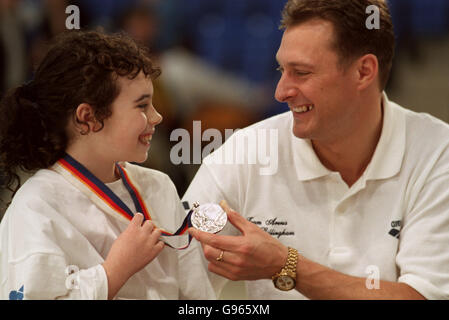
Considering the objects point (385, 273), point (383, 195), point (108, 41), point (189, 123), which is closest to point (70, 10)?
point (108, 41)

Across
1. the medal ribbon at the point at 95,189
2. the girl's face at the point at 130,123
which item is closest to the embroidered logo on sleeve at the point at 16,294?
the medal ribbon at the point at 95,189

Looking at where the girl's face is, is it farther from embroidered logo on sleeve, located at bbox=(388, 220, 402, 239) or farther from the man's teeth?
embroidered logo on sleeve, located at bbox=(388, 220, 402, 239)

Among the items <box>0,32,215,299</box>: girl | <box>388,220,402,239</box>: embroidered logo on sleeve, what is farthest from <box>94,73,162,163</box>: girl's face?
<box>388,220,402,239</box>: embroidered logo on sleeve

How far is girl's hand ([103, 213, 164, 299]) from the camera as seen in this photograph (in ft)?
5.35

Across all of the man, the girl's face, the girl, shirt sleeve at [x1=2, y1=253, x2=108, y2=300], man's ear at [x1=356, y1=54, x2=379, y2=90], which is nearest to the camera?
shirt sleeve at [x1=2, y1=253, x2=108, y2=300]

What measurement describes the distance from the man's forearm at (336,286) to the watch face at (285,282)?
0.02 m

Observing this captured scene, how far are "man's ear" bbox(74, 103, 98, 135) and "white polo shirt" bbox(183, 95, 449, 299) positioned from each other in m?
0.43

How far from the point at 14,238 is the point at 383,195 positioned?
1162 millimetres

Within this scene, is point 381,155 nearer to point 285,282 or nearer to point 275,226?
point 275,226

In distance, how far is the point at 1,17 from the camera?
2889mm

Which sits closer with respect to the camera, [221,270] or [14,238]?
[14,238]

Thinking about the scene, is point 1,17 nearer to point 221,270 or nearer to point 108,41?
point 108,41

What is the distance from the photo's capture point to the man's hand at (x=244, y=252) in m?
1.75

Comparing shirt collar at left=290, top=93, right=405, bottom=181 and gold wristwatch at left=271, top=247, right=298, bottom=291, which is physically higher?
shirt collar at left=290, top=93, right=405, bottom=181
